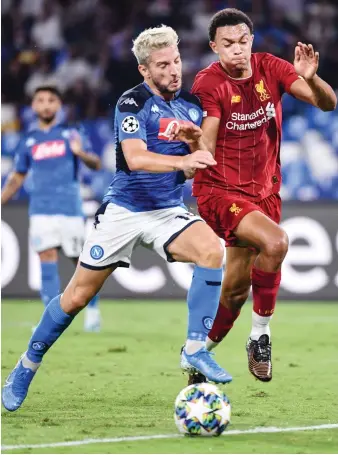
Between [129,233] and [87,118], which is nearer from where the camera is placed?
[129,233]

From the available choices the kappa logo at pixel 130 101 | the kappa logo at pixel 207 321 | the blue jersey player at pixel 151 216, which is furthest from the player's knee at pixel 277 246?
the kappa logo at pixel 130 101

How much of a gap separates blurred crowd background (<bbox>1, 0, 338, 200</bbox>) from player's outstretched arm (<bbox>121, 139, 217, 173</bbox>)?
9254mm

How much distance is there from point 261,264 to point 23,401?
5.51 ft

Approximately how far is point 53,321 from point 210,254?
3.44 ft

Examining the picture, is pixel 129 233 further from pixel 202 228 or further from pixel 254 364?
pixel 254 364

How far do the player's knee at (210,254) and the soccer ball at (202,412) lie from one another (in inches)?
29.7

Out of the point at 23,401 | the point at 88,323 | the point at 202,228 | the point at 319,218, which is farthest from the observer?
the point at 319,218

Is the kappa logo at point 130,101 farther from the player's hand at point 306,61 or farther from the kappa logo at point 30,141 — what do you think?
the kappa logo at point 30,141

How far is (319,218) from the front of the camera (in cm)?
1258

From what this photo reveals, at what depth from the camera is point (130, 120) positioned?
5.67 m

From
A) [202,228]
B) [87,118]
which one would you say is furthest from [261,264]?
[87,118]

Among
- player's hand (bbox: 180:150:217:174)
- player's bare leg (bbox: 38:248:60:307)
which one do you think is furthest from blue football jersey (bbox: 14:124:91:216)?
player's hand (bbox: 180:150:217:174)

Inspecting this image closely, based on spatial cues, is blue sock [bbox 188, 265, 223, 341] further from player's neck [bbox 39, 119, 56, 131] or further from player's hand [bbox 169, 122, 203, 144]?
player's neck [bbox 39, 119, 56, 131]

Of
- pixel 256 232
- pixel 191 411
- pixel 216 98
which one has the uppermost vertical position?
pixel 216 98
